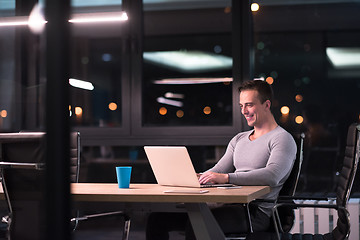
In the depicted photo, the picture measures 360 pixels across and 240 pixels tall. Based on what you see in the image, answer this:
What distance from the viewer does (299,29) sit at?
760 centimetres

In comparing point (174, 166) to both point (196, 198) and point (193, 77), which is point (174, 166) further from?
point (193, 77)

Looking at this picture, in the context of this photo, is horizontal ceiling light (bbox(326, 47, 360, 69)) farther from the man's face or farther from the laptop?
the laptop

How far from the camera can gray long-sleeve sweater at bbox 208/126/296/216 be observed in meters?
2.84

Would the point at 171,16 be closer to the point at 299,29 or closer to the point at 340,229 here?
the point at 299,29

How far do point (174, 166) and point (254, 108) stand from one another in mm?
809

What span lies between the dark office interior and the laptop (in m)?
0.84

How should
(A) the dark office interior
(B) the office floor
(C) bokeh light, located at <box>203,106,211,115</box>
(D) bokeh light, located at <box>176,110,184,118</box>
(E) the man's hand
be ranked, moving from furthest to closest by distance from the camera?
(D) bokeh light, located at <box>176,110,184,118</box> < (C) bokeh light, located at <box>203,106,211,115</box> < (B) the office floor < (A) the dark office interior < (E) the man's hand

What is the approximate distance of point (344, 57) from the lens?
26.1 feet

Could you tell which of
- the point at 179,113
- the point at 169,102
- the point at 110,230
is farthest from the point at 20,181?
the point at 169,102

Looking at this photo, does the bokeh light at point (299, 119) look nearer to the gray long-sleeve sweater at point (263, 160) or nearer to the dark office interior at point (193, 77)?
the dark office interior at point (193, 77)

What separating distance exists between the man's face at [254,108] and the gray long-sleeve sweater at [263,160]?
4.1 inches

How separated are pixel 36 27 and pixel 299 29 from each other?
387 cm

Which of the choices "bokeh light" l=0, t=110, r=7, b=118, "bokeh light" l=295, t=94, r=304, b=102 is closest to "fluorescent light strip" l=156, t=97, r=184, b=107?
"bokeh light" l=295, t=94, r=304, b=102

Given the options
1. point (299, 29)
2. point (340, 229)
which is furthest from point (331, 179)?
point (340, 229)
